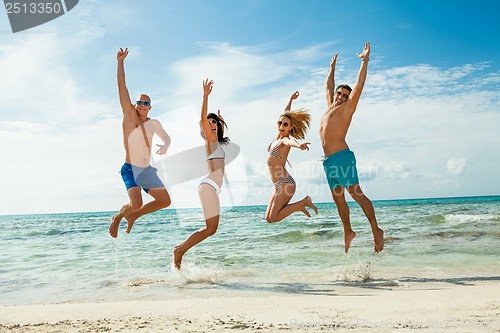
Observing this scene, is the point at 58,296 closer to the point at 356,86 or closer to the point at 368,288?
the point at 368,288

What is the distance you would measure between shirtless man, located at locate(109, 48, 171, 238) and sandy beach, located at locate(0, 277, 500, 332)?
1.32 meters

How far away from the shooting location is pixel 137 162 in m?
6.63

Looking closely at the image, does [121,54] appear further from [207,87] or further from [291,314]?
[291,314]

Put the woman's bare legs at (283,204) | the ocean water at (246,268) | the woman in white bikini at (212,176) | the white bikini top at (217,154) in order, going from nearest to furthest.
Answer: the woman in white bikini at (212,176) → the white bikini top at (217,154) → the woman's bare legs at (283,204) → the ocean water at (246,268)

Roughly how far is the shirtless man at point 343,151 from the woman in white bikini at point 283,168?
1.56ft

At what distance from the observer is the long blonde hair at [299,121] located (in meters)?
7.16

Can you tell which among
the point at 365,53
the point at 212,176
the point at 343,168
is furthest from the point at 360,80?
the point at 212,176

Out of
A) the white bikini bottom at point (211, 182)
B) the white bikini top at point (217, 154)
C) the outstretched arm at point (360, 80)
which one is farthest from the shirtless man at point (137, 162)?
the outstretched arm at point (360, 80)

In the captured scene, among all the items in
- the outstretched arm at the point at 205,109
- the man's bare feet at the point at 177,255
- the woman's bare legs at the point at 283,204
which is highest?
the outstretched arm at the point at 205,109

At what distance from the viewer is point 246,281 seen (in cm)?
851

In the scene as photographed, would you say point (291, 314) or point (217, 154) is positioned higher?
point (217, 154)

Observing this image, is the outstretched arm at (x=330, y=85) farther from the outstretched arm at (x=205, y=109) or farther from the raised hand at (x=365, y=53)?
the outstretched arm at (x=205, y=109)

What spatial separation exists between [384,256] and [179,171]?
6.03m

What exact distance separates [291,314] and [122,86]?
372 cm
